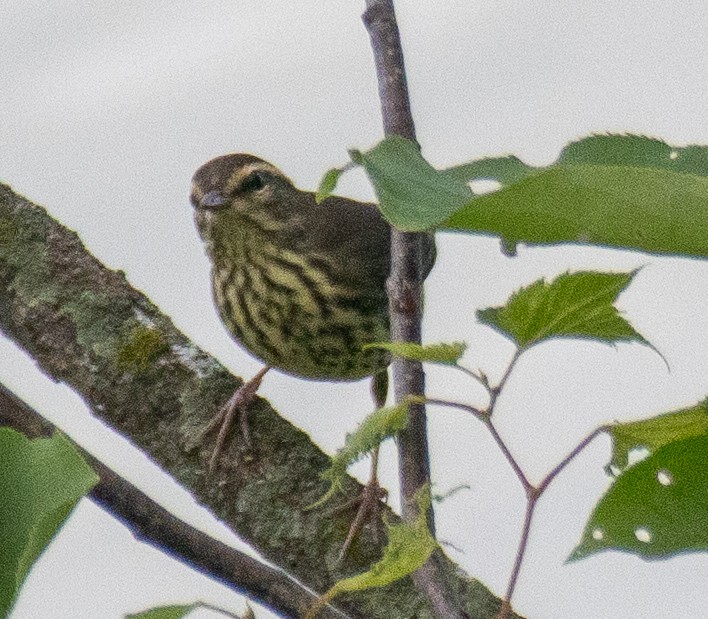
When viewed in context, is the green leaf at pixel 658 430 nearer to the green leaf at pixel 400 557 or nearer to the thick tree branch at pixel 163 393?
the green leaf at pixel 400 557

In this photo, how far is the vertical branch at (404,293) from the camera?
1.26 meters

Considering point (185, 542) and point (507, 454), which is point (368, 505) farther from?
point (507, 454)

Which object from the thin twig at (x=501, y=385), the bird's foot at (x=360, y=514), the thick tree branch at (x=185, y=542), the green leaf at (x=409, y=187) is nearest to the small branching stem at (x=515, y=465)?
the thin twig at (x=501, y=385)

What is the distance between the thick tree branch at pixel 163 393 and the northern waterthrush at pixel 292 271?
2.73 feet

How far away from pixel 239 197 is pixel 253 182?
0.07 m

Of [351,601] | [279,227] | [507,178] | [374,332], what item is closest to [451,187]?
[507,178]

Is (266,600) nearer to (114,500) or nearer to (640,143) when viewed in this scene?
(114,500)

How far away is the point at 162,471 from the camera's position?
287 cm

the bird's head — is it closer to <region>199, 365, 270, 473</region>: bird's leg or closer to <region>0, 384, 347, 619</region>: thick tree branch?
<region>199, 365, 270, 473</region>: bird's leg

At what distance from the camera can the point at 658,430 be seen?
3.69ft

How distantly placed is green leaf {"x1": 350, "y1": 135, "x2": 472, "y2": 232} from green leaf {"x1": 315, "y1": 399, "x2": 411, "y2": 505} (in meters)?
0.24

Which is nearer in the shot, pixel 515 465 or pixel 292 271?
pixel 515 465

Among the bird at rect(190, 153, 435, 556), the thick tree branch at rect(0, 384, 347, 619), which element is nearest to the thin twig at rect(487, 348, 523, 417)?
the thick tree branch at rect(0, 384, 347, 619)

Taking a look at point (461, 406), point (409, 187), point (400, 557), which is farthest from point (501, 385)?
point (409, 187)
